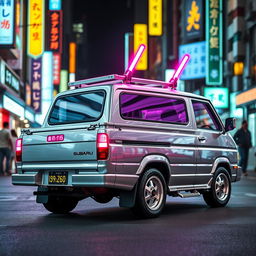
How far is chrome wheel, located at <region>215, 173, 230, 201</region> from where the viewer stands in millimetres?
9648

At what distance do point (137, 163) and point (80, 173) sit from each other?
2.54ft

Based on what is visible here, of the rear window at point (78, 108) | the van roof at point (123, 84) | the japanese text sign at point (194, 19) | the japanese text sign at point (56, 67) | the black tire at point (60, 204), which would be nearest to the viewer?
the rear window at point (78, 108)

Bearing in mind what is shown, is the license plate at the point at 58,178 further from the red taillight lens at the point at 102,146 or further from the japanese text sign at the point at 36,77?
the japanese text sign at the point at 36,77

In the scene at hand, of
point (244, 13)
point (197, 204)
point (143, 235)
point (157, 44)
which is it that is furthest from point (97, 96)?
point (157, 44)

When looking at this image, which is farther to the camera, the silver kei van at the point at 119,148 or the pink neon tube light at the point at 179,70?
the pink neon tube light at the point at 179,70

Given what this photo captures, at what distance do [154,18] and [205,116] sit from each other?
53.3 meters

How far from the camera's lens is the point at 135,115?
8.05 m

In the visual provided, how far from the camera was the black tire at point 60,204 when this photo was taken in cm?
861

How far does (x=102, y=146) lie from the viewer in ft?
24.1

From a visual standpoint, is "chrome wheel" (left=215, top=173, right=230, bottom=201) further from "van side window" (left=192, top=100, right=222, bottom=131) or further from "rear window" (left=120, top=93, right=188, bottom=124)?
"rear window" (left=120, top=93, right=188, bottom=124)

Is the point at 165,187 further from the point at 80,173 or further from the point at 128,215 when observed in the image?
the point at 80,173

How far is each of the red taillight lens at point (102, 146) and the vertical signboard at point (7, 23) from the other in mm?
17889

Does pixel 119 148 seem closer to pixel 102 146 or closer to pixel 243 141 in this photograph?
pixel 102 146

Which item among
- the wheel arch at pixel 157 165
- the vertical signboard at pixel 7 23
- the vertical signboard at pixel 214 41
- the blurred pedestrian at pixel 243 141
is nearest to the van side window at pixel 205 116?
the wheel arch at pixel 157 165
